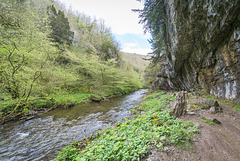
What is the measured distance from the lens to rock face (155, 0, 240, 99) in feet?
16.2

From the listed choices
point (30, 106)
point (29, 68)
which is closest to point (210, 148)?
point (29, 68)

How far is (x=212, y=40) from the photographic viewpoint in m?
6.18

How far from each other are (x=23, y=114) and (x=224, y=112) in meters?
13.9

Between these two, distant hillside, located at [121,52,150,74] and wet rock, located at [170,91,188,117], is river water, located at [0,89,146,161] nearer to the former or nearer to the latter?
wet rock, located at [170,91,188,117]

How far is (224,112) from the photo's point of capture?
4820 millimetres

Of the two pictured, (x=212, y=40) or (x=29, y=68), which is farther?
(x=29, y=68)

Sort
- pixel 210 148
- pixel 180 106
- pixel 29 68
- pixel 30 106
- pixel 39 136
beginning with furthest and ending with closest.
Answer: pixel 30 106, pixel 29 68, pixel 39 136, pixel 180 106, pixel 210 148

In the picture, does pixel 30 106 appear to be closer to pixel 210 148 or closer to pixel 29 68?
pixel 29 68

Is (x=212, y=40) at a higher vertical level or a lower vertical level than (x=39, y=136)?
higher

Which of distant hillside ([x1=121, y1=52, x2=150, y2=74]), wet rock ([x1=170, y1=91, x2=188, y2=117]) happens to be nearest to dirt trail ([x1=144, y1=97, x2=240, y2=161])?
wet rock ([x1=170, y1=91, x2=188, y2=117])

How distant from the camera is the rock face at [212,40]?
4934 millimetres

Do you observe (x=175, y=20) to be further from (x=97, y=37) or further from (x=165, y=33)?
(x=97, y=37)

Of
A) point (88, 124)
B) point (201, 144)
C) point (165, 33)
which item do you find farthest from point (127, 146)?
point (165, 33)

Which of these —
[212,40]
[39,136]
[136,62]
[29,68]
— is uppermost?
[136,62]
